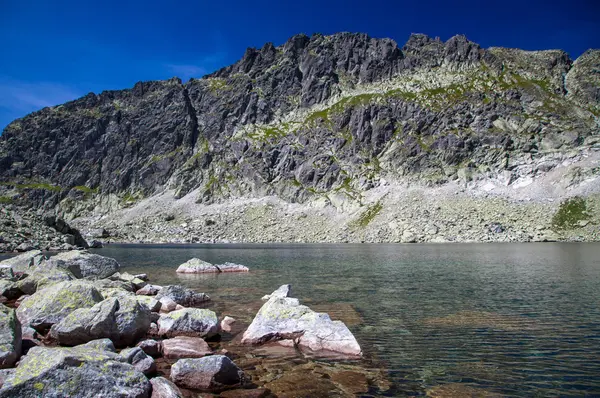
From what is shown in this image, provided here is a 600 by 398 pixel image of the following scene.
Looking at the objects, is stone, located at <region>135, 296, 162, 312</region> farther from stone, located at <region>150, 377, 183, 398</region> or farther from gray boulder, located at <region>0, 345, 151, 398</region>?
stone, located at <region>150, 377, 183, 398</region>

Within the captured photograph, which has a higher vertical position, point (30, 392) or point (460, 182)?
point (460, 182)

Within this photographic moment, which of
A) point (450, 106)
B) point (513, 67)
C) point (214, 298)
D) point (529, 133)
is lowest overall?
point (214, 298)

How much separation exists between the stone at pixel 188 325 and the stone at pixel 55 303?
11.3 ft

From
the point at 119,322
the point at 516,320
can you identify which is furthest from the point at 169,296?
the point at 516,320

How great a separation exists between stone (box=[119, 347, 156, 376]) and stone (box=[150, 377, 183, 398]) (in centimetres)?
185

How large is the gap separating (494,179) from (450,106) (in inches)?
1903

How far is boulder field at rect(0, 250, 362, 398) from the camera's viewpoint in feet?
26.2

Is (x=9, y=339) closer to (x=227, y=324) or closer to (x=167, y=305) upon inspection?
(x=227, y=324)

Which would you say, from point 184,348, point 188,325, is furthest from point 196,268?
point 184,348

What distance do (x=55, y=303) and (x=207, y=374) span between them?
10.0 meters

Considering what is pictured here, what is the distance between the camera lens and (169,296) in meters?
23.4

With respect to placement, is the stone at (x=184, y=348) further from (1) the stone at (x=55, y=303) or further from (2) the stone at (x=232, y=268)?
(2) the stone at (x=232, y=268)

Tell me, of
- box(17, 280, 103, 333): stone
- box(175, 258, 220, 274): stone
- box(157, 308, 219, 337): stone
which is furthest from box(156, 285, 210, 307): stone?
box(175, 258, 220, 274): stone

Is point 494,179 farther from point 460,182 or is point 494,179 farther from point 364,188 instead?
point 364,188
